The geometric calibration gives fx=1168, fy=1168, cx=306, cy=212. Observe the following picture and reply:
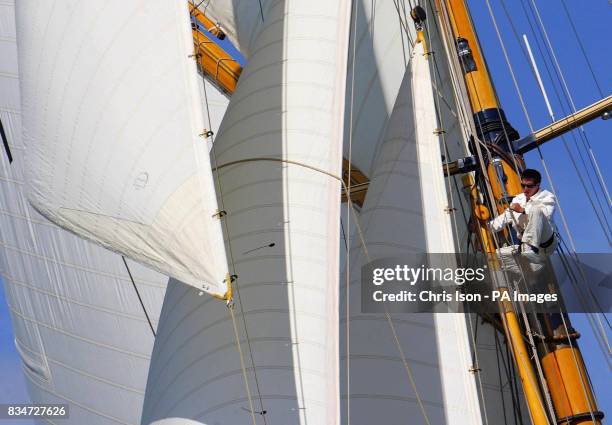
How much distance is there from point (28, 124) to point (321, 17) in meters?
2.29

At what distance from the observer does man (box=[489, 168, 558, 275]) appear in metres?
7.27

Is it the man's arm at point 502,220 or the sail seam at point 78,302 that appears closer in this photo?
the man's arm at point 502,220

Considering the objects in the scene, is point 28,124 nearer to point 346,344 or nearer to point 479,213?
point 346,344

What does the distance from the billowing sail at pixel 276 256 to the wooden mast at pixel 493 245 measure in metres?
1.41

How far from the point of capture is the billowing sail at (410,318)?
691 cm

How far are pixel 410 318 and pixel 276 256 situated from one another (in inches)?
41.7

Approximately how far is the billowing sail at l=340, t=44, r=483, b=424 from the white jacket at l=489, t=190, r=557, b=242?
331 millimetres

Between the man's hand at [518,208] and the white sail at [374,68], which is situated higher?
the white sail at [374,68]

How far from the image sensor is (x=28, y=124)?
6.52m

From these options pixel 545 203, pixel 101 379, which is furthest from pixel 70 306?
pixel 545 203

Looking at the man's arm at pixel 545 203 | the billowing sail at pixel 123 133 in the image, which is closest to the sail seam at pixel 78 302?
the billowing sail at pixel 123 133

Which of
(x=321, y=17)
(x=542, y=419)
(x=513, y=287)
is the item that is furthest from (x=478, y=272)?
(x=321, y=17)

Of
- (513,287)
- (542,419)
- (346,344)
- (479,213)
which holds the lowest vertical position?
(542,419)

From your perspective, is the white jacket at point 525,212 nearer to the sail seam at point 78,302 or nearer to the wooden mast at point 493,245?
the wooden mast at point 493,245
